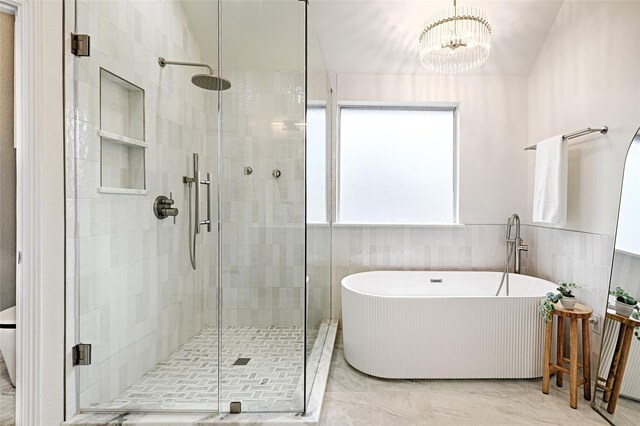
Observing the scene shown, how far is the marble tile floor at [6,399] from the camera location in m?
1.61

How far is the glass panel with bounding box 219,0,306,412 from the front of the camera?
189 cm

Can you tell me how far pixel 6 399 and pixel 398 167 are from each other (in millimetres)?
3056

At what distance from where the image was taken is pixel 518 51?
2988 mm

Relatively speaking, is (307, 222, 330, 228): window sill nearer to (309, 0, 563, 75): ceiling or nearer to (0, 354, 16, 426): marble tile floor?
(309, 0, 563, 75): ceiling

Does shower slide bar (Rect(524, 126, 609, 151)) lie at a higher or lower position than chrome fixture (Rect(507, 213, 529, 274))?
higher

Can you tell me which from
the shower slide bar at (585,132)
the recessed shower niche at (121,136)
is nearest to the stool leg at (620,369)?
A: the shower slide bar at (585,132)

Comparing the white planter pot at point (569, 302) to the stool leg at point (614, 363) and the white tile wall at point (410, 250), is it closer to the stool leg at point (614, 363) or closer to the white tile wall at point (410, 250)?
the stool leg at point (614, 363)

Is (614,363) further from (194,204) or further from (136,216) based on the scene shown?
(136,216)

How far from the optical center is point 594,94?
2.35 m

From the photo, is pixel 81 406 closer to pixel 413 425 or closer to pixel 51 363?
pixel 51 363

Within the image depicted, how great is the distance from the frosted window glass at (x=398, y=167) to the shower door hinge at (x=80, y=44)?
2.07m

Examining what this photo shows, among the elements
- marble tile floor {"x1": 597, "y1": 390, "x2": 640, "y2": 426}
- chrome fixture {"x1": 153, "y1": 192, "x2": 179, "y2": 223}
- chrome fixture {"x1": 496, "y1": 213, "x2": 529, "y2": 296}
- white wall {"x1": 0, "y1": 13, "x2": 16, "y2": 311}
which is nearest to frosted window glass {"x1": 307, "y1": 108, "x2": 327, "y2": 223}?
chrome fixture {"x1": 153, "y1": 192, "x2": 179, "y2": 223}

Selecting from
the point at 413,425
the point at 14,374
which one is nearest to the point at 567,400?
the point at 413,425

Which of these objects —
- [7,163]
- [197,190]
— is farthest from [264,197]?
[7,163]
